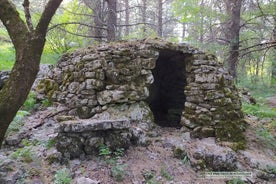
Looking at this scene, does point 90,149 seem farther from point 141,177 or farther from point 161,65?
point 161,65

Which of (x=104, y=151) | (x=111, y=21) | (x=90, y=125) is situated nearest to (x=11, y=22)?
(x=90, y=125)

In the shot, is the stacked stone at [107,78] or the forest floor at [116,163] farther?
the stacked stone at [107,78]

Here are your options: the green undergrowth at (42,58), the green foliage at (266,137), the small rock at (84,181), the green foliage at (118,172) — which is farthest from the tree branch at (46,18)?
the green undergrowth at (42,58)

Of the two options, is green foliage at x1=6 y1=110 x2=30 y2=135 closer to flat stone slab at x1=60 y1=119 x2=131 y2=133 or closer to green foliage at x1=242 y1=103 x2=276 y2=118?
flat stone slab at x1=60 y1=119 x2=131 y2=133

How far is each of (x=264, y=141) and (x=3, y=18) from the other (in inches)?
201

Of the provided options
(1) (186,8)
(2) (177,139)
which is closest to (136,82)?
(2) (177,139)

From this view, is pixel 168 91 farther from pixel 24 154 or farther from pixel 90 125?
pixel 24 154

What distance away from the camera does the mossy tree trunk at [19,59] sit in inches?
114

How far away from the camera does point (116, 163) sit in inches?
144

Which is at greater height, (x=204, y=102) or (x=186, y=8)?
(x=186, y=8)

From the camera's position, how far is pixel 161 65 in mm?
6719

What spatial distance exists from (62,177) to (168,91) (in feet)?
14.2

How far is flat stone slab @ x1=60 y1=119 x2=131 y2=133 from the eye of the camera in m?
3.64

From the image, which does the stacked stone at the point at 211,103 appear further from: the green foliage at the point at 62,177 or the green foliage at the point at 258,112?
the green foliage at the point at 62,177
